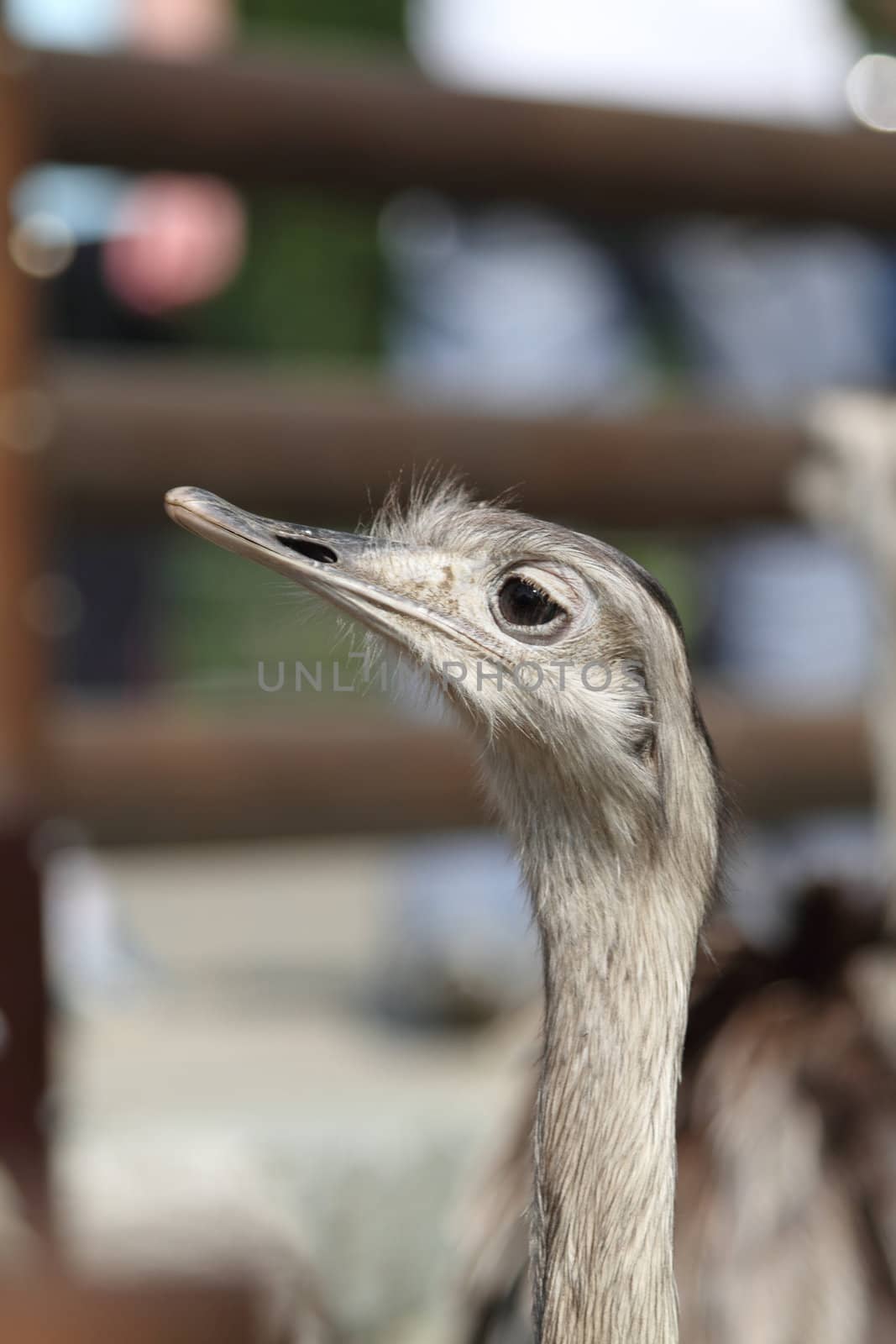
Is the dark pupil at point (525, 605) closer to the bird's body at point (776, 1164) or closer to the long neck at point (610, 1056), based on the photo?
the long neck at point (610, 1056)

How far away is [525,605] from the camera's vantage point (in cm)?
74

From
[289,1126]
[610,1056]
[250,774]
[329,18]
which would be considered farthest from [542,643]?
[329,18]

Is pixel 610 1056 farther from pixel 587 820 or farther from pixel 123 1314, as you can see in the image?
pixel 123 1314

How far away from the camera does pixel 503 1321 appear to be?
3.80ft

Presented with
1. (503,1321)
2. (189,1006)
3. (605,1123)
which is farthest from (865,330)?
(605,1123)

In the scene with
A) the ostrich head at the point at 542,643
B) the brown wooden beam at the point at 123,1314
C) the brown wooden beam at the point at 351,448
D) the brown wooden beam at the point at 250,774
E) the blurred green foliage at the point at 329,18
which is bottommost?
the brown wooden beam at the point at 123,1314

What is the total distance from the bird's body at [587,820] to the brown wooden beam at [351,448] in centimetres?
129

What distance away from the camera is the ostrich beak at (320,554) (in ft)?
2.17

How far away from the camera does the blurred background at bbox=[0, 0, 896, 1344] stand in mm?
1958

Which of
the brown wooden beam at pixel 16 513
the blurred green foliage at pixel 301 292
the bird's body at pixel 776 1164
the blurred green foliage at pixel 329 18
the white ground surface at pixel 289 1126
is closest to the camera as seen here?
the bird's body at pixel 776 1164

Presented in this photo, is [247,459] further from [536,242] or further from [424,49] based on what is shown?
[424,49]

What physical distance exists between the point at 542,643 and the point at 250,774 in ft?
4.86

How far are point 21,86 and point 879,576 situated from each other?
1007 mm

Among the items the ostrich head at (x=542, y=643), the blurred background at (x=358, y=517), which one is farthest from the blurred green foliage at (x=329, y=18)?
the ostrich head at (x=542, y=643)
